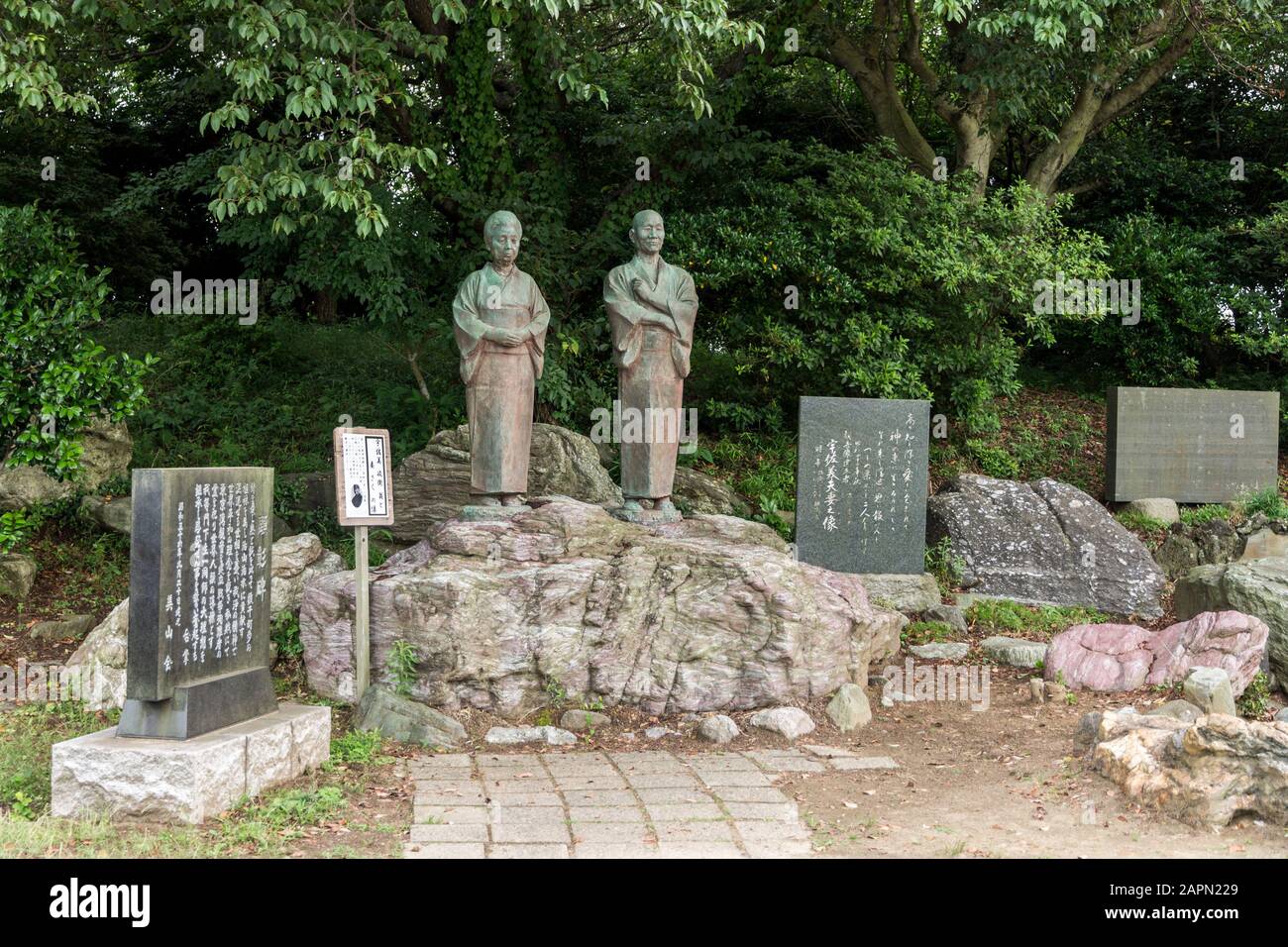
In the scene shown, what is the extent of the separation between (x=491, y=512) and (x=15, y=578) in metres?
4.20

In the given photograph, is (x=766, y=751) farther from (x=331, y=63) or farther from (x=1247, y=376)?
(x=1247, y=376)

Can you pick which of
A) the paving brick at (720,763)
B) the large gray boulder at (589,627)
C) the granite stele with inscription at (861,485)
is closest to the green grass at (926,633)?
the granite stele with inscription at (861,485)

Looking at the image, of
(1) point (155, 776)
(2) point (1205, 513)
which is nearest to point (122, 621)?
(1) point (155, 776)

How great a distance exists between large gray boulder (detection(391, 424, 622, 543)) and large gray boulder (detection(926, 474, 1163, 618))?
3159mm

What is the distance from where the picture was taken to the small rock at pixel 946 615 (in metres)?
9.12

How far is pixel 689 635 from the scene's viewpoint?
23.1 ft

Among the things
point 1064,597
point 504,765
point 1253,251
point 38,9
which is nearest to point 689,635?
point 504,765

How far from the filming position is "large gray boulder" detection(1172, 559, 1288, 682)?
25.3 ft

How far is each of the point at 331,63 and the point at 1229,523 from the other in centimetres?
934

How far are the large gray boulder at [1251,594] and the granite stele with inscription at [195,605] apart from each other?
21.5 ft

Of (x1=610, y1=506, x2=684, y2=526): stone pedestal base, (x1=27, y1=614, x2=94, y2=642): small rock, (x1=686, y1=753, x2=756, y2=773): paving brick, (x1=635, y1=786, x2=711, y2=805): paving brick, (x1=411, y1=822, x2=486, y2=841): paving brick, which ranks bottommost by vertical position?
(x1=686, y1=753, x2=756, y2=773): paving brick

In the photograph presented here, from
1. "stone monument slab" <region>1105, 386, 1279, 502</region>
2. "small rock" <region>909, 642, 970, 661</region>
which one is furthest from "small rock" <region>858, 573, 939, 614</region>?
"stone monument slab" <region>1105, 386, 1279, 502</region>

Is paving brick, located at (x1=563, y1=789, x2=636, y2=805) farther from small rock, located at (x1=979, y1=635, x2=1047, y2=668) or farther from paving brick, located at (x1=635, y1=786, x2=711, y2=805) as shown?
small rock, located at (x1=979, y1=635, x2=1047, y2=668)

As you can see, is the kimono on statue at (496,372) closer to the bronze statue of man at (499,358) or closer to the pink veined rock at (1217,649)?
the bronze statue of man at (499,358)
